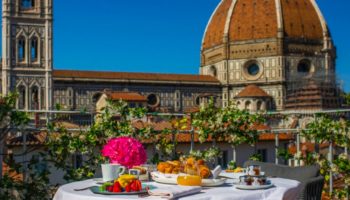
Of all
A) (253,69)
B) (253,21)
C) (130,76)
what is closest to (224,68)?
(253,69)

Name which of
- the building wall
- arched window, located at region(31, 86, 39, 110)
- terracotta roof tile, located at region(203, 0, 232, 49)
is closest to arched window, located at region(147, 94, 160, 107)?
the building wall

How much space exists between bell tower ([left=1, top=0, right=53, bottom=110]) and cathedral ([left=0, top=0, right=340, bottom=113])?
8 centimetres

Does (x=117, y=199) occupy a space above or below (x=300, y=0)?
below

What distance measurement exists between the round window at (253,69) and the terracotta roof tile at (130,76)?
3820 millimetres

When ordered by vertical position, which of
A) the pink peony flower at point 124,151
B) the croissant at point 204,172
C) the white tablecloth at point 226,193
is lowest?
the white tablecloth at point 226,193

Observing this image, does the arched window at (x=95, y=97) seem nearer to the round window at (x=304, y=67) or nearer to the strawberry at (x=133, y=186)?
the round window at (x=304, y=67)

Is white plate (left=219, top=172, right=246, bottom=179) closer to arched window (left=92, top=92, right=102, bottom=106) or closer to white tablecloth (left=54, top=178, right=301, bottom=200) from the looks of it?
white tablecloth (left=54, top=178, right=301, bottom=200)

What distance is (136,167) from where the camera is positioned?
3.62 m

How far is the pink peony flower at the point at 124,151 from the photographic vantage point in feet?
11.2

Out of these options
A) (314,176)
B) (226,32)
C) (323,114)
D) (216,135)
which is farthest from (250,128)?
(226,32)

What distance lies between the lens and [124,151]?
3.42 metres

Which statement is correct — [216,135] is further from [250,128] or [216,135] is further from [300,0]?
[300,0]

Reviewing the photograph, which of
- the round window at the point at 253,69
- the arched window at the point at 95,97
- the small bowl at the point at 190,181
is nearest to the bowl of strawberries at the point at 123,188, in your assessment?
the small bowl at the point at 190,181

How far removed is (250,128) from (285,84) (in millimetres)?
51460
